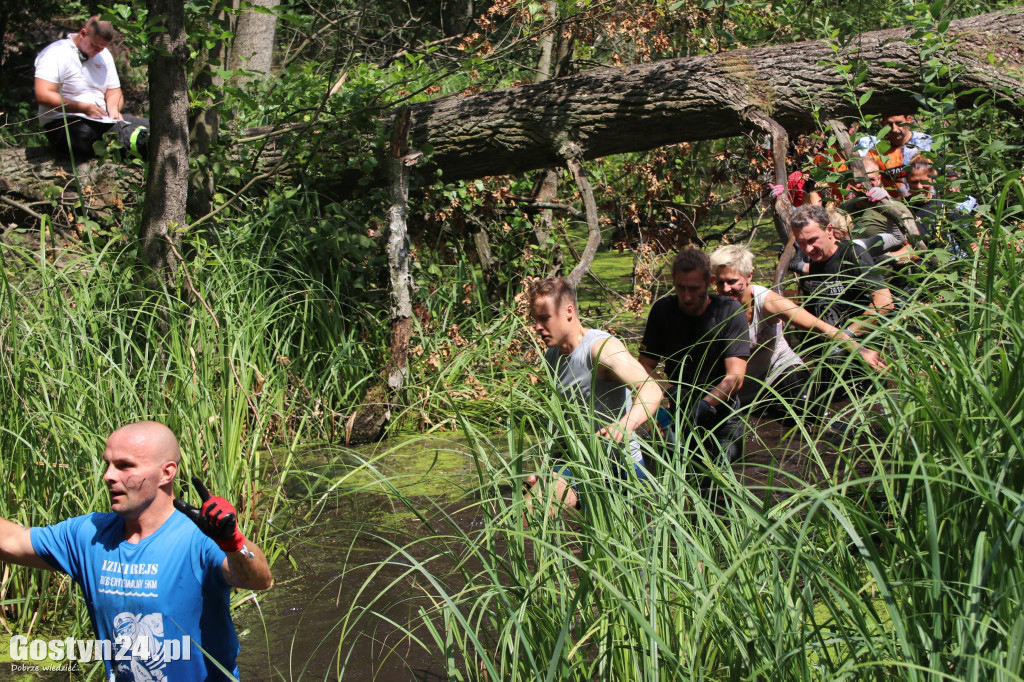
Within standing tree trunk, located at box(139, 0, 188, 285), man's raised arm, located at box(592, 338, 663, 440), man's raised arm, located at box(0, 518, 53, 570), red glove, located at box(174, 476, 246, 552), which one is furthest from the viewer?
standing tree trunk, located at box(139, 0, 188, 285)

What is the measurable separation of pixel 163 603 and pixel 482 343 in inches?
144

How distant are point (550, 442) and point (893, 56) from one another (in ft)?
12.8

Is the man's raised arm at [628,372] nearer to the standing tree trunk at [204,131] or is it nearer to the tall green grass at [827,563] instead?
the tall green grass at [827,563]

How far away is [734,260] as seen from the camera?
3.94 meters

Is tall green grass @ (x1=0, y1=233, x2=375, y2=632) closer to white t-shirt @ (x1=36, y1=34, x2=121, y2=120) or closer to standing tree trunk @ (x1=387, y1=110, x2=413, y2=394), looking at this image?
Result: standing tree trunk @ (x1=387, y1=110, x2=413, y2=394)

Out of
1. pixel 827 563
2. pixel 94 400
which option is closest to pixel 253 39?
pixel 94 400

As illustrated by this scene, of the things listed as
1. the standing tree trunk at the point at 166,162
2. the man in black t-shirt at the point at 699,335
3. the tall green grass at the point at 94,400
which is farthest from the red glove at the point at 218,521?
the standing tree trunk at the point at 166,162

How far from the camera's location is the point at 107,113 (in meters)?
6.19

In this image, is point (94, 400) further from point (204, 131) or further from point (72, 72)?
A: point (72, 72)

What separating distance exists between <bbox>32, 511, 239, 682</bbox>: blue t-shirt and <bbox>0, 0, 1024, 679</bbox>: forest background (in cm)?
36

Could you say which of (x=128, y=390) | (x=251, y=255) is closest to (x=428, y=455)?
(x=251, y=255)

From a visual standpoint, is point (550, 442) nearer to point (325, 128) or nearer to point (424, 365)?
point (424, 365)

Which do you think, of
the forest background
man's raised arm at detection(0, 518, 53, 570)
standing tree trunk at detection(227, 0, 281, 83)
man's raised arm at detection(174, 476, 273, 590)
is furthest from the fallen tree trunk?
man's raised arm at detection(174, 476, 273, 590)

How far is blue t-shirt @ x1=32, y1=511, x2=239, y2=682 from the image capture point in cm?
228
